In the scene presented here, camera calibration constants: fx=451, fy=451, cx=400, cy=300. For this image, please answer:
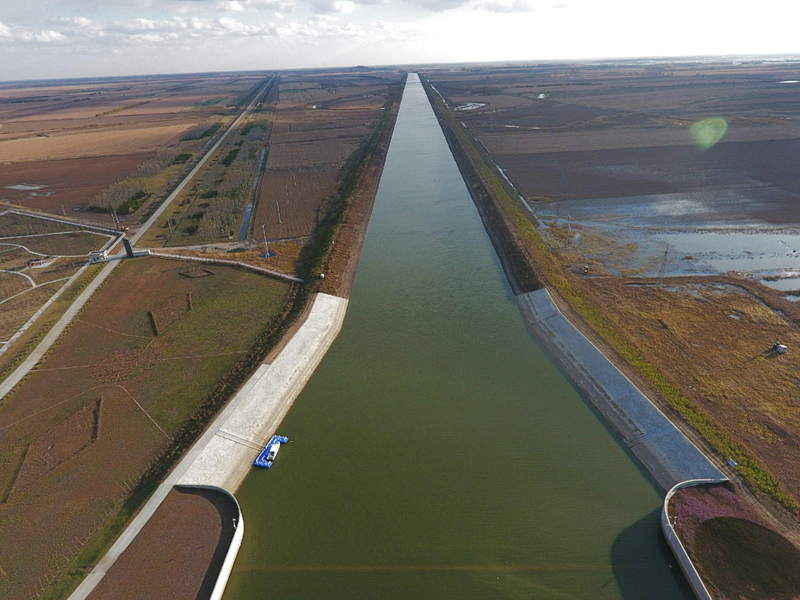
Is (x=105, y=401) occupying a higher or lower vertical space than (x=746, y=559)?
higher

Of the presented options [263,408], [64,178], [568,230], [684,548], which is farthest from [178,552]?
[64,178]

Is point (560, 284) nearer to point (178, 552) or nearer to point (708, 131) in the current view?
point (178, 552)

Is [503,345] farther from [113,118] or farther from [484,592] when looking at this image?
[113,118]

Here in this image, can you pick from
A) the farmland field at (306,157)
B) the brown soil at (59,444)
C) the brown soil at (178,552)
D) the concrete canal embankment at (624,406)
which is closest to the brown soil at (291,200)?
the farmland field at (306,157)

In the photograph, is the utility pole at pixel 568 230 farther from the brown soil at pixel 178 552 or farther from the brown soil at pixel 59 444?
the brown soil at pixel 59 444

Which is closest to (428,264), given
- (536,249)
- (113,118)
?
(536,249)

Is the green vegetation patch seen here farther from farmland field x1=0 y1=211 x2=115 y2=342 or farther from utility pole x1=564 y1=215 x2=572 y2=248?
farmland field x1=0 y1=211 x2=115 y2=342
